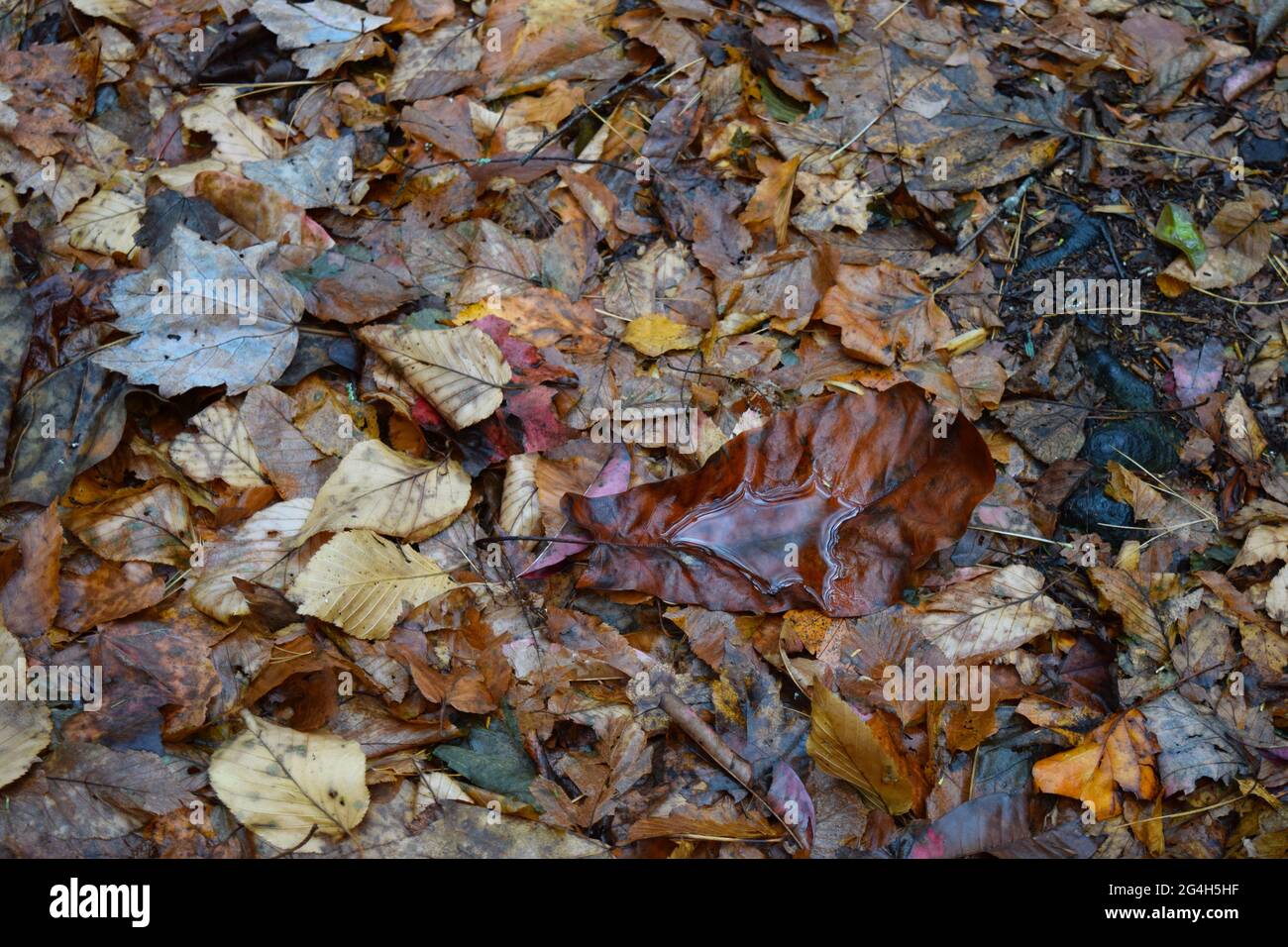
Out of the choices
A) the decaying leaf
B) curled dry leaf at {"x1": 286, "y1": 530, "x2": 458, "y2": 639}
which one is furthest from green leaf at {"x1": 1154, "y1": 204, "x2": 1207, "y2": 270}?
the decaying leaf

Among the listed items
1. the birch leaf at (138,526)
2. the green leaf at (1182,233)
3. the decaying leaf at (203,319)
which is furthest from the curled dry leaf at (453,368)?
the green leaf at (1182,233)

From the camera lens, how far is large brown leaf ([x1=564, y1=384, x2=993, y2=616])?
2.67m

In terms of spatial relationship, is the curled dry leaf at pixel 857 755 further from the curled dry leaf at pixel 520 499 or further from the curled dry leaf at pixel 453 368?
the curled dry leaf at pixel 453 368

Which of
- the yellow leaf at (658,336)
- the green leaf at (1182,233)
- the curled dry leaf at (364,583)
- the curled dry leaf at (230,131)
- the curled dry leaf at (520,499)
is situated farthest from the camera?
the curled dry leaf at (230,131)

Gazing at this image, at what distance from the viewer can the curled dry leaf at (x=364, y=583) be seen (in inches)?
99.9

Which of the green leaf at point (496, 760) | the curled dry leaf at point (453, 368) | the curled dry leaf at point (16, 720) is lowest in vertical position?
the green leaf at point (496, 760)

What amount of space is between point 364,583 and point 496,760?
608 millimetres

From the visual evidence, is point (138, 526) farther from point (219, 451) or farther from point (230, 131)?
point (230, 131)

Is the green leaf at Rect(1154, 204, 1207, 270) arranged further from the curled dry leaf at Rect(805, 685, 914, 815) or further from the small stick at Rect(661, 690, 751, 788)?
the small stick at Rect(661, 690, 751, 788)

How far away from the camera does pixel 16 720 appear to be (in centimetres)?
239

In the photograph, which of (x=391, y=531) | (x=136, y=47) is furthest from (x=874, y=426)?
(x=136, y=47)

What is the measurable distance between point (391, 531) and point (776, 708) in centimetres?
120

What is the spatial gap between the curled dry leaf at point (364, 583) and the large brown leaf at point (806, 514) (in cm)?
47

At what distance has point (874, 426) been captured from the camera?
2762mm
